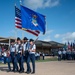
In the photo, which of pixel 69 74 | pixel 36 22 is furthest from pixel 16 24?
pixel 69 74

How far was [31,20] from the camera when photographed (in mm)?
17328

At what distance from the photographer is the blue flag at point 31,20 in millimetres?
17062

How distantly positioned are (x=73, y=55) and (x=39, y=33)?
24781mm

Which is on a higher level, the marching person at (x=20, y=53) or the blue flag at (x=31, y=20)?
the blue flag at (x=31, y=20)

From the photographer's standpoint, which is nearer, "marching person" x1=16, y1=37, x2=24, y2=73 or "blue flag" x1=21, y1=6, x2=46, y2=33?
"marching person" x1=16, y1=37, x2=24, y2=73

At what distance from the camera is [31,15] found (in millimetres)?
17266

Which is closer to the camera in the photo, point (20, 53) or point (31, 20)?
point (20, 53)

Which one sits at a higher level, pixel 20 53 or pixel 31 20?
pixel 31 20

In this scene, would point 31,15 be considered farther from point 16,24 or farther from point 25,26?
point 16,24

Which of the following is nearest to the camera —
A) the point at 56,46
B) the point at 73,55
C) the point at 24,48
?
the point at 24,48

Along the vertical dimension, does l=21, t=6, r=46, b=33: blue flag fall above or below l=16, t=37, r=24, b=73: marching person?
above

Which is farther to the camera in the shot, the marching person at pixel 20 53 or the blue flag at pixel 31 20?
the blue flag at pixel 31 20

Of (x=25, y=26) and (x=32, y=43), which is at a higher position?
(x=25, y=26)

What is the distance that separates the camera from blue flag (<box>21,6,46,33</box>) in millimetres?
17062
